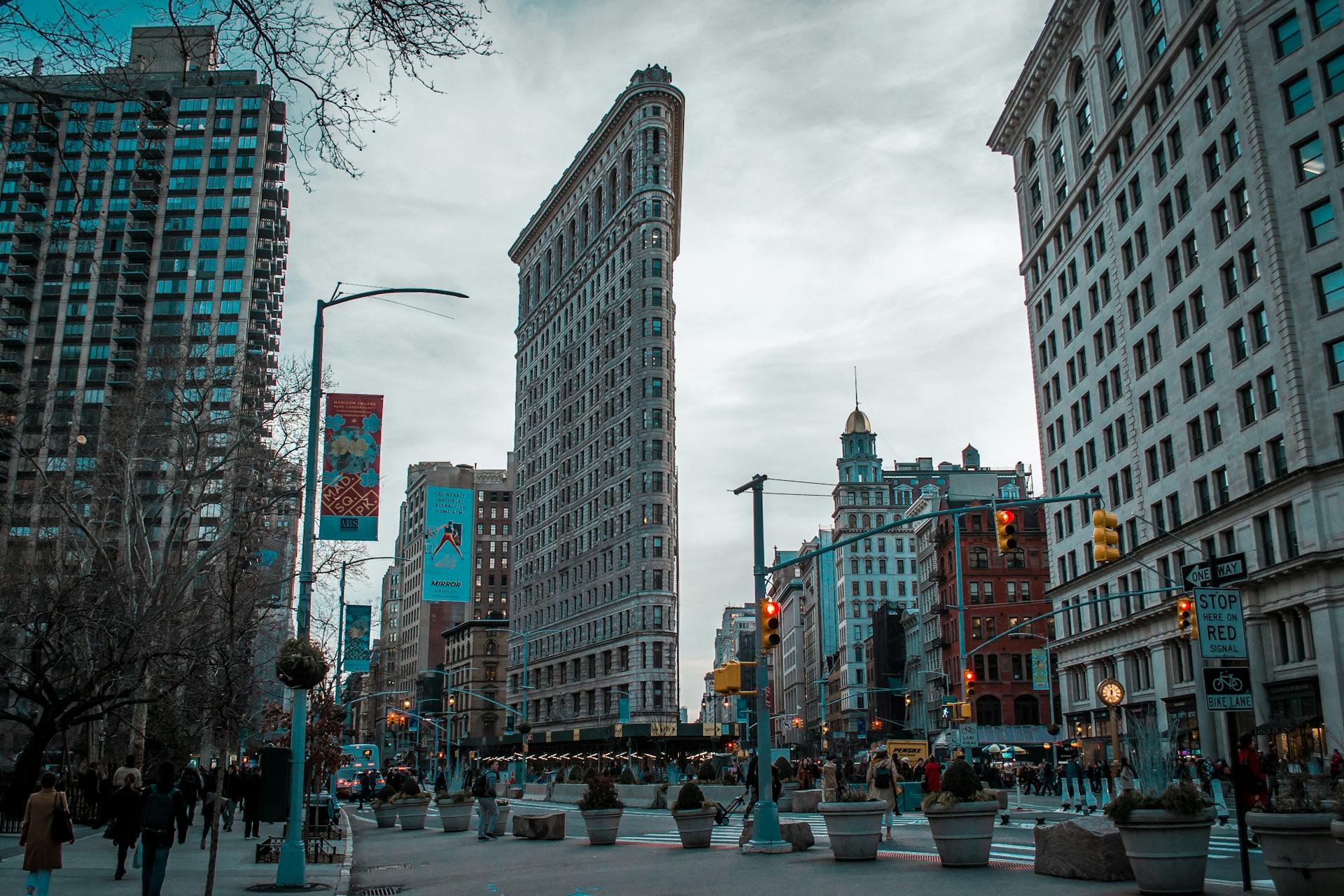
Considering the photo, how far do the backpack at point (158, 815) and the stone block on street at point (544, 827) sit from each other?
1403cm

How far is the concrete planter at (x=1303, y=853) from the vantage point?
11.1 meters

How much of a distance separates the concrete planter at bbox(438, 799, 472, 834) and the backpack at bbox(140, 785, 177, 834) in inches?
732

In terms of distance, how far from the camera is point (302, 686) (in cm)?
1747

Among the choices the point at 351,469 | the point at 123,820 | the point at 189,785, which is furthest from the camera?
the point at 189,785

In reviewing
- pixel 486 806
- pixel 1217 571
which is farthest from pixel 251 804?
pixel 1217 571

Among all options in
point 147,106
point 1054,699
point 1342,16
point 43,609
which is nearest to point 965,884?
point 147,106

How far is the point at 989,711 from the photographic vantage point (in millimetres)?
94750

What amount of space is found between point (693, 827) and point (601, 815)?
2711mm

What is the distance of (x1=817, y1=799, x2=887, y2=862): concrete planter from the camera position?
18.8 meters

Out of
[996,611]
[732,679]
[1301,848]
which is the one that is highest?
[996,611]

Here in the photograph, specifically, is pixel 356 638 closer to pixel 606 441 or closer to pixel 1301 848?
pixel 1301 848

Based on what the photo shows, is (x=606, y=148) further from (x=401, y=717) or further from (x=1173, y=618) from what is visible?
(x=1173, y=618)

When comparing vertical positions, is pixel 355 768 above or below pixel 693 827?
below

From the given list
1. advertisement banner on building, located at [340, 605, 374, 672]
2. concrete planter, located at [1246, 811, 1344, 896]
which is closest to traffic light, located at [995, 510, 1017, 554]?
concrete planter, located at [1246, 811, 1344, 896]
